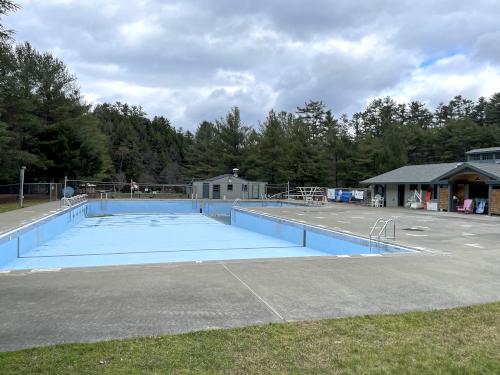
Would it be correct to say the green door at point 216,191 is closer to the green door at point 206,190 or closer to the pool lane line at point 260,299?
the green door at point 206,190

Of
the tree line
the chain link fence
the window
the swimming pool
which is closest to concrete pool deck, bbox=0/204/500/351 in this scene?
the swimming pool

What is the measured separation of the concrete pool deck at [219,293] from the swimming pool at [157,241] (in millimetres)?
3190

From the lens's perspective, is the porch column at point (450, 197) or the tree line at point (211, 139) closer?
the porch column at point (450, 197)

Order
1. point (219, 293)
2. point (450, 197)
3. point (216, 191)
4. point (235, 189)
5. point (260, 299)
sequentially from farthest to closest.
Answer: point (235, 189) < point (216, 191) < point (450, 197) < point (219, 293) < point (260, 299)

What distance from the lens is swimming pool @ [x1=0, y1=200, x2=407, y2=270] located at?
11320 mm

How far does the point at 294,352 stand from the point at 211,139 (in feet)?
162

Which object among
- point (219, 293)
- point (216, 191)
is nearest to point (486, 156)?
point (216, 191)

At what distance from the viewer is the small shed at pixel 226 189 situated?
35781 millimetres

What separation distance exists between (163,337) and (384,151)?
40.8 meters

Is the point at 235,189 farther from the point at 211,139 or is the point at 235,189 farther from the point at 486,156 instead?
the point at 486,156

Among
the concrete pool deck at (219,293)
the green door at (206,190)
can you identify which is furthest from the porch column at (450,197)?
the green door at (206,190)

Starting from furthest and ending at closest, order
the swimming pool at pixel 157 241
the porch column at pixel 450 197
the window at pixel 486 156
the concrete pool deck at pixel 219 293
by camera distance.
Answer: the window at pixel 486 156
the porch column at pixel 450 197
the swimming pool at pixel 157 241
the concrete pool deck at pixel 219 293

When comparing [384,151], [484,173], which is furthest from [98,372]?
[384,151]

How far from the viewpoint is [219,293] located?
5.16 m
